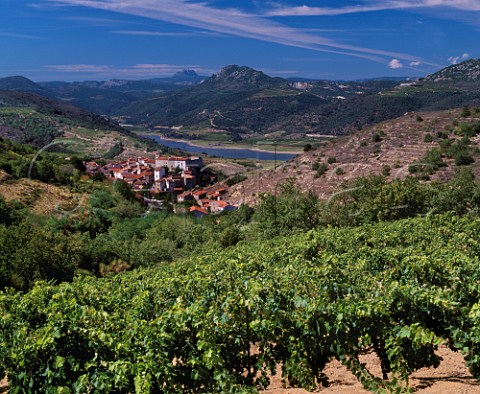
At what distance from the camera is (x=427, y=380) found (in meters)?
7.48

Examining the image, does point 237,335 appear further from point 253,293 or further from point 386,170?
point 386,170

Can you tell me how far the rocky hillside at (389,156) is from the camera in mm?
39531

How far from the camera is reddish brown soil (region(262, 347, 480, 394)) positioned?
270 inches

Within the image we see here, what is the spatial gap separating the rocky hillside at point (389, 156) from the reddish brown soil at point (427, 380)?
28096mm

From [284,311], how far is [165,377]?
6.51 ft

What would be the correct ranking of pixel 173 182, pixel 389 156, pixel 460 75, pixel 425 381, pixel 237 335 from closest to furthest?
pixel 237 335 → pixel 425 381 → pixel 389 156 → pixel 173 182 → pixel 460 75

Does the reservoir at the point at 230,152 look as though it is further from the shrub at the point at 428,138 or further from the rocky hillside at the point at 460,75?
the shrub at the point at 428,138

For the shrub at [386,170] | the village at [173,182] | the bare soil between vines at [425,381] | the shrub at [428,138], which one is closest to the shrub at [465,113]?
the shrub at [428,138]

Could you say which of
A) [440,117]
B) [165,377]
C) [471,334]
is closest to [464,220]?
[471,334]

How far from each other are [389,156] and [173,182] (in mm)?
37150

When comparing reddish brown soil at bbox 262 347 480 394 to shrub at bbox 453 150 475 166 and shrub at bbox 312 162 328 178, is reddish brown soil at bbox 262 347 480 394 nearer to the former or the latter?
shrub at bbox 453 150 475 166

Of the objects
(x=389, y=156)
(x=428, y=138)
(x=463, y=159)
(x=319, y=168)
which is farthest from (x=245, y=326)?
(x=428, y=138)

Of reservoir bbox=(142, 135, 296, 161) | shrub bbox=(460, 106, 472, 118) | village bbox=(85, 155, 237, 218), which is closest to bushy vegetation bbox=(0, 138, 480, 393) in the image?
village bbox=(85, 155, 237, 218)

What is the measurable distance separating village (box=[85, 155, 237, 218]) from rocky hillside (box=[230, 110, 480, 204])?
3.47 metres
